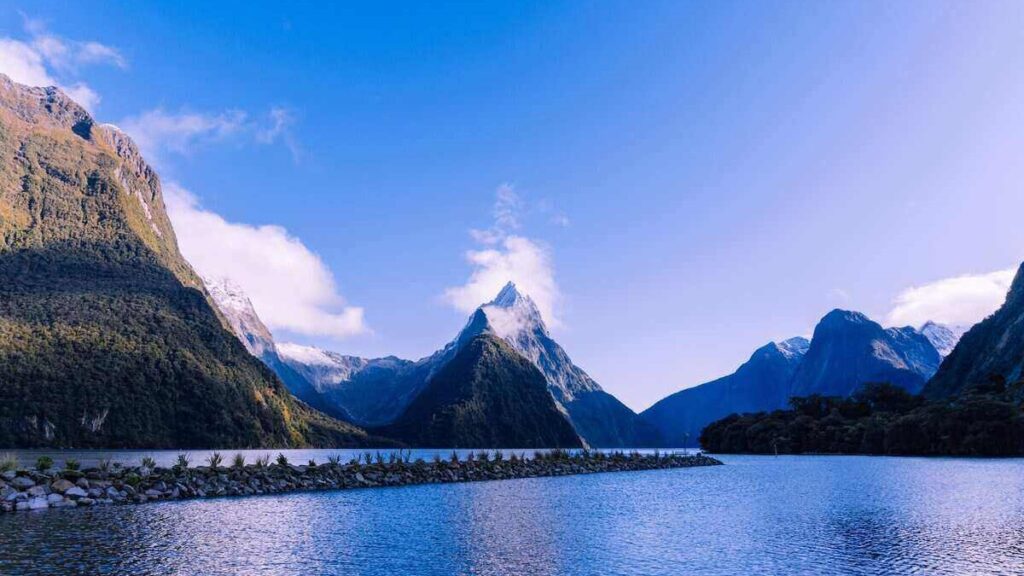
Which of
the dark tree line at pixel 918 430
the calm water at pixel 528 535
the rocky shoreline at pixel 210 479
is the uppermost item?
the dark tree line at pixel 918 430

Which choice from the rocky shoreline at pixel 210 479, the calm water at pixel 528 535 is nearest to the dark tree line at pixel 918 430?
the calm water at pixel 528 535

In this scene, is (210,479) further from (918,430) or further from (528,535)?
(918,430)

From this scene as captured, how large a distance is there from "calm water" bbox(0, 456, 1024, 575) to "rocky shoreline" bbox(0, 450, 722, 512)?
11.3ft

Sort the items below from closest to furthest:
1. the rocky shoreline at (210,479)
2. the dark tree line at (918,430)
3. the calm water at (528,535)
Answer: the calm water at (528,535)
the rocky shoreline at (210,479)
the dark tree line at (918,430)

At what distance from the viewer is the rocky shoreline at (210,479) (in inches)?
1646

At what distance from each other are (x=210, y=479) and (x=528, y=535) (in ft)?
107

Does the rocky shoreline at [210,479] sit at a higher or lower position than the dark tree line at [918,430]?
lower

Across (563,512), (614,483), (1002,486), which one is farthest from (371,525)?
(1002,486)

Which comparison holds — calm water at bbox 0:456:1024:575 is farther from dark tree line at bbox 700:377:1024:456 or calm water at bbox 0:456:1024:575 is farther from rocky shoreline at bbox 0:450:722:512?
dark tree line at bbox 700:377:1024:456

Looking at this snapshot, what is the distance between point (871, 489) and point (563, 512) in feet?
112

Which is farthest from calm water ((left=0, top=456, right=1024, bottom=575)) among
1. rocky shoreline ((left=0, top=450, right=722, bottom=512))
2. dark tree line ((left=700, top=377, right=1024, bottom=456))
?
dark tree line ((left=700, top=377, right=1024, bottom=456))

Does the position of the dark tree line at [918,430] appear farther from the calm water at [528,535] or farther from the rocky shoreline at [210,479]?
the rocky shoreline at [210,479]

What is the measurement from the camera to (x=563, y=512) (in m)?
41.8

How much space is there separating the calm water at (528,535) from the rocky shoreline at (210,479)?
136 inches
